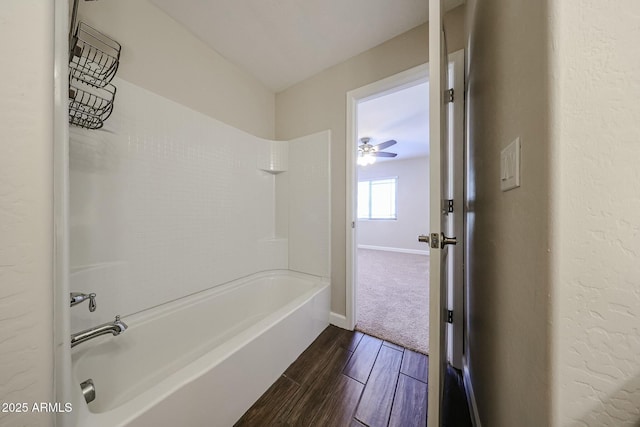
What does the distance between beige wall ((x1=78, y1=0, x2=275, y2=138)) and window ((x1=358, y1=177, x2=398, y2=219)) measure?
13.6 feet

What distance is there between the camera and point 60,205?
1.73 ft

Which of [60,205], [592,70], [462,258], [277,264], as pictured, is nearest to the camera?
[592,70]

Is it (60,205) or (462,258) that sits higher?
(60,205)

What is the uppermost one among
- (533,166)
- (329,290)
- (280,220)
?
(533,166)

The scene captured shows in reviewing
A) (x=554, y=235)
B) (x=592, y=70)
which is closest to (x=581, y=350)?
(x=554, y=235)

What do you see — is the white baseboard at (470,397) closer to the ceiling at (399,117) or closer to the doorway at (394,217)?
the doorway at (394,217)

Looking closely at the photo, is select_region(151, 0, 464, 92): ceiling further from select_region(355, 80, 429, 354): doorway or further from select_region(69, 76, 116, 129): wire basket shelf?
select_region(69, 76, 116, 129): wire basket shelf

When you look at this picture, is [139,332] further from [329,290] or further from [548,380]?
[548,380]

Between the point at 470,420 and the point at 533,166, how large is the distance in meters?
1.37

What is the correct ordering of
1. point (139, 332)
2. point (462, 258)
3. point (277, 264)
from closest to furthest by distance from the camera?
point (139, 332) → point (462, 258) → point (277, 264)

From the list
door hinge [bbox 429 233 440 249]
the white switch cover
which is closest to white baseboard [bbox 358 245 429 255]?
door hinge [bbox 429 233 440 249]

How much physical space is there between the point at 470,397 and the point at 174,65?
289 cm

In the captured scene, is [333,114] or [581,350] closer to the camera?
[581,350]

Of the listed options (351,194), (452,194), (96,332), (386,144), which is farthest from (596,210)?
(386,144)
